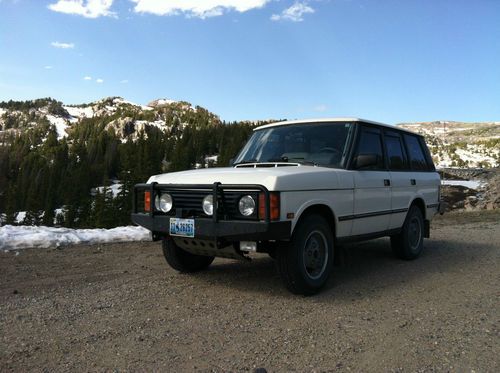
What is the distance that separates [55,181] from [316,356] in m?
98.4

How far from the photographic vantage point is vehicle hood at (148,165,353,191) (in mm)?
4184

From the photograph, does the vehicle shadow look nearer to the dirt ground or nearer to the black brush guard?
the dirt ground

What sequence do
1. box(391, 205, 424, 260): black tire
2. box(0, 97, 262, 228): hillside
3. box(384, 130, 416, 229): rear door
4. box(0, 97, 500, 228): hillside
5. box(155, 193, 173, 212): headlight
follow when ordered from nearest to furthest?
box(155, 193, 173, 212): headlight
box(384, 130, 416, 229): rear door
box(391, 205, 424, 260): black tire
box(0, 97, 262, 228): hillside
box(0, 97, 500, 228): hillside

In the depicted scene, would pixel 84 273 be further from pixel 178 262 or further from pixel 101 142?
pixel 101 142

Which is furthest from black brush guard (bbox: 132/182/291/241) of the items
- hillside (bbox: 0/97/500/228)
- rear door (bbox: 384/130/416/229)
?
hillside (bbox: 0/97/500/228)

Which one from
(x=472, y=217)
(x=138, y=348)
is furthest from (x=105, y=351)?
(x=472, y=217)

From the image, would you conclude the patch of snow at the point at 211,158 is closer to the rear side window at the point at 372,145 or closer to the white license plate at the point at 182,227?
the rear side window at the point at 372,145

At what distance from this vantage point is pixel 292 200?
427 centimetres

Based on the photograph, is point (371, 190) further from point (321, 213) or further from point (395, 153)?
point (395, 153)

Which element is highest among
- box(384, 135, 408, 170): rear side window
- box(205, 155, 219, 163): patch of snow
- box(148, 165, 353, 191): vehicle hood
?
box(205, 155, 219, 163): patch of snow

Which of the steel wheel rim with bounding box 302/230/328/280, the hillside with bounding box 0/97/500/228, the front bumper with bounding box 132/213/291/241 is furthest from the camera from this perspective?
the hillside with bounding box 0/97/500/228

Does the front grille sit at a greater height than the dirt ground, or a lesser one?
greater

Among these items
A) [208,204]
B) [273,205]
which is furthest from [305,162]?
[208,204]

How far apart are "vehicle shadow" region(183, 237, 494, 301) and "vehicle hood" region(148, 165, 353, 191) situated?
101cm
